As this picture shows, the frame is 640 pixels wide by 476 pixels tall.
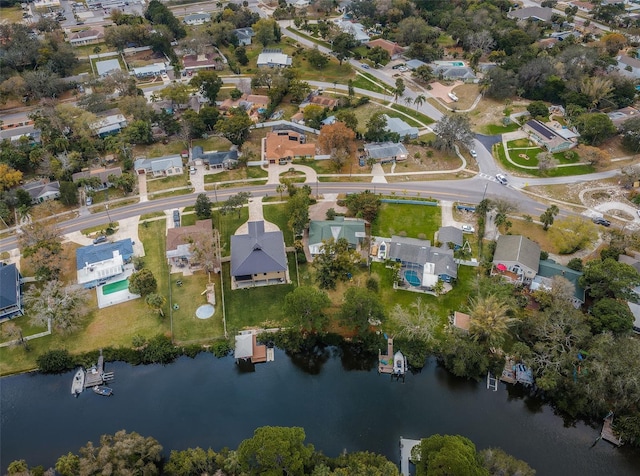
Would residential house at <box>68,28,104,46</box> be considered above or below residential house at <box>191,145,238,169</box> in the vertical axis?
above

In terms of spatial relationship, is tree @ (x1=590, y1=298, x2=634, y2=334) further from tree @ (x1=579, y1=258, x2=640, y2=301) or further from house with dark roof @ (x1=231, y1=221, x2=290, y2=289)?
house with dark roof @ (x1=231, y1=221, x2=290, y2=289)

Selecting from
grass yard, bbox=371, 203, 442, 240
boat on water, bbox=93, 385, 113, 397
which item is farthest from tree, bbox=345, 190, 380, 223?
boat on water, bbox=93, 385, 113, 397

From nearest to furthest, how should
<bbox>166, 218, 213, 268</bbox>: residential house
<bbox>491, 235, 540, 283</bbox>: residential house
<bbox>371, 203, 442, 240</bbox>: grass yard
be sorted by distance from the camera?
<bbox>491, 235, 540, 283</bbox>: residential house → <bbox>166, 218, 213, 268</bbox>: residential house → <bbox>371, 203, 442, 240</bbox>: grass yard

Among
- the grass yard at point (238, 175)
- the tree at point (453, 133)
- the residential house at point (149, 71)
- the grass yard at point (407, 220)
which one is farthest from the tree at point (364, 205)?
the residential house at point (149, 71)

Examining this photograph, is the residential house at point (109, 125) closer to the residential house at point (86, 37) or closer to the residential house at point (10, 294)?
the residential house at point (10, 294)

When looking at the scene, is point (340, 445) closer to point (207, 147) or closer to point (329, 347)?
point (329, 347)

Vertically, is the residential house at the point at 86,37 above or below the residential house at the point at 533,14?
below

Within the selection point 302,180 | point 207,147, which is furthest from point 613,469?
point 207,147
